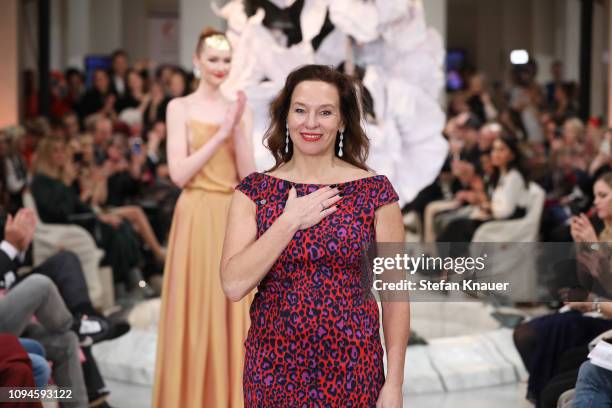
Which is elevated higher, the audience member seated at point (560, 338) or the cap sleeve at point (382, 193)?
the cap sleeve at point (382, 193)

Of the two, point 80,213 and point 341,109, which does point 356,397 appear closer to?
point 341,109

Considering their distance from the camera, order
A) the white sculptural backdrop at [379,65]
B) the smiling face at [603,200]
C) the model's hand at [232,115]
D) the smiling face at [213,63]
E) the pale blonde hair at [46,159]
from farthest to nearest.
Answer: the pale blonde hair at [46,159] → the white sculptural backdrop at [379,65] → the smiling face at [603,200] → the smiling face at [213,63] → the model's hand at [232,115]

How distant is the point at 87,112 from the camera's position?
11.1 m

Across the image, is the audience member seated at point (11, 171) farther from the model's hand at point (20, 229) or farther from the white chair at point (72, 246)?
the model's hand at point (20, 229)

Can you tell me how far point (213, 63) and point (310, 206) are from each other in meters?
1.65

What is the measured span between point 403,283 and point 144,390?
286 cm

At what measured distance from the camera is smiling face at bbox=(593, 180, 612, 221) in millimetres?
4215

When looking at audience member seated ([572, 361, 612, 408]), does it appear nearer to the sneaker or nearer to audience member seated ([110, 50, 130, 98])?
the sneaker

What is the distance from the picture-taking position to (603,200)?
4254mm

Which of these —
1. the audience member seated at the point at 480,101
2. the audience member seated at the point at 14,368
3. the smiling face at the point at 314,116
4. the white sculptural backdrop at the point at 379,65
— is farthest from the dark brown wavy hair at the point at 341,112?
the audience member seated at the point at 480,101

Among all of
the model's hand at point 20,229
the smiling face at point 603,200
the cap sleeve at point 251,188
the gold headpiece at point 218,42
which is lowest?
the model's hand at point 20,229

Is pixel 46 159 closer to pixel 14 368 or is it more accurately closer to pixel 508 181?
pixel 508 181

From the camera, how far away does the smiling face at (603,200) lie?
4215 mm

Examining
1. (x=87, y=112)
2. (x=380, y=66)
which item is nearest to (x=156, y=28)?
(x=87, y=112)
